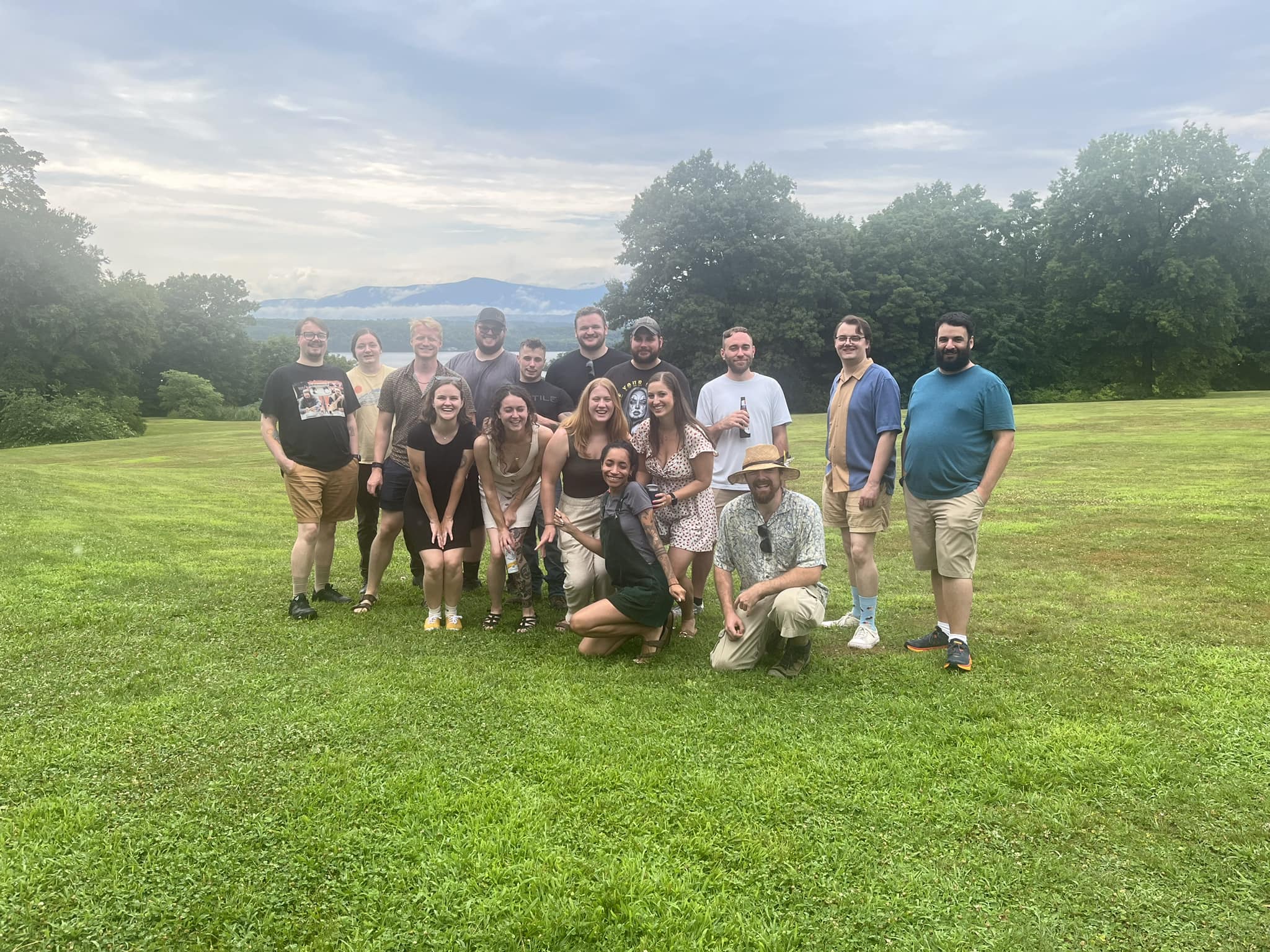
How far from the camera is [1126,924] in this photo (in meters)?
2.77

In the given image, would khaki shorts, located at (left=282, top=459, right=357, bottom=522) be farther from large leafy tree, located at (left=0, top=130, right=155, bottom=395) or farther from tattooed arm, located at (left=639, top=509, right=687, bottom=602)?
large leafy tree, located at (left=0, top=130, right=155, bottom=395)

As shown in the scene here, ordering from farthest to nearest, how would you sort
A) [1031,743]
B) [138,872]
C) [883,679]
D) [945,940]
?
[883,679]
[1031,743]
[138,872]
[945,940]

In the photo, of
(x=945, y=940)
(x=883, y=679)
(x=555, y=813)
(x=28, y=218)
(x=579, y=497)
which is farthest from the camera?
(x=28, y=218)

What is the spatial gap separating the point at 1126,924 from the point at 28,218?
48654 mm

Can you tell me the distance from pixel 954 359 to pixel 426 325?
4268 mm

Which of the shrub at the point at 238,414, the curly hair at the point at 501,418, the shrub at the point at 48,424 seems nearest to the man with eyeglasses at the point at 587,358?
the curly hair at the point at 501,418

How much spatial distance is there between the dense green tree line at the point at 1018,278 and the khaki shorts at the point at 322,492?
31980 mm

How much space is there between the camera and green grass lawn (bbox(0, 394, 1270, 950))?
282cm

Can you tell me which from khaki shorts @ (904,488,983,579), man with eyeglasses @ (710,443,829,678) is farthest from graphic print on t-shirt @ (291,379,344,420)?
khaki shorts @ (904,488,983,579)

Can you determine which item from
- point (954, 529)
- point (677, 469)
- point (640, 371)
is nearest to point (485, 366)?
point (640, 371)

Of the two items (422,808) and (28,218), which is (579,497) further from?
(28,218)

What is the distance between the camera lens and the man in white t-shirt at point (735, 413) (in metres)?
5.84

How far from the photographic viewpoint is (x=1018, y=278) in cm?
4450

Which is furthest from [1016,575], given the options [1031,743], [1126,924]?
[1126,924]
